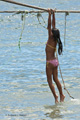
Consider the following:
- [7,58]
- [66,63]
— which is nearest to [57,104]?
[66,63]

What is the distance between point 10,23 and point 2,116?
20.6 meters

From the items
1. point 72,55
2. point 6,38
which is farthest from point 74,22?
point 72,55

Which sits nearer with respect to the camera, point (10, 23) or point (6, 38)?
point (6, 38)

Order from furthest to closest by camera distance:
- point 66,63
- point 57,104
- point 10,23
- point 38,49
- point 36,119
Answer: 1. point 10,23
2. point 38,49
3. point 66,63
4. point 57,104
5. point 36,119

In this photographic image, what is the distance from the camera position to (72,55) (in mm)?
16719

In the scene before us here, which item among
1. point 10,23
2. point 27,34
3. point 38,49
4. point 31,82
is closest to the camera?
point 31,82

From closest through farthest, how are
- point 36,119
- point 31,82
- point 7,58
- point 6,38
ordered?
1. point 36,119
2. point 31,82
3. point 7,58
4. point 6,38

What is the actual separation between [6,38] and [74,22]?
330 inches

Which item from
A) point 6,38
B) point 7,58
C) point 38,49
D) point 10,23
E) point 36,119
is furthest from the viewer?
point 10,23

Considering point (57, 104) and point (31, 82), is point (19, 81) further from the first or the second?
point (57, 104)

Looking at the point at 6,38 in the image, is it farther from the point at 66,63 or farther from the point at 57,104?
the point at 57,104

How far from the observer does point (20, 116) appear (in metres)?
8.48

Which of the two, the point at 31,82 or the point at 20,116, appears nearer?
the point at 20,116

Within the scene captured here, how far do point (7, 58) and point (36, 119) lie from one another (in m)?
8.28
